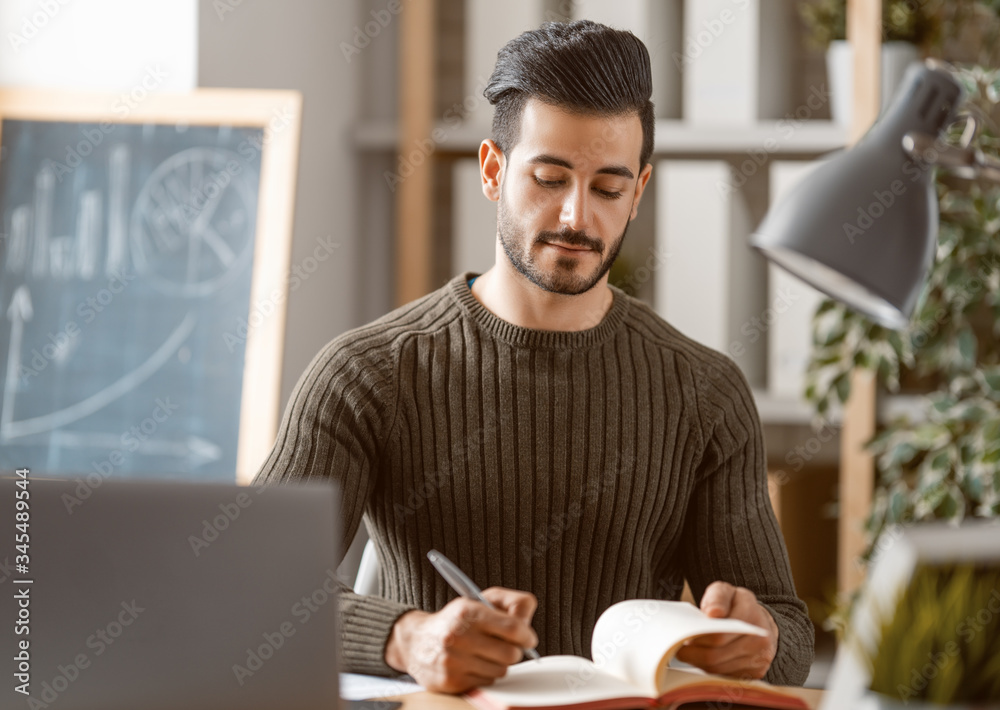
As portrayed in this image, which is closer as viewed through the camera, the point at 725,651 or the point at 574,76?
the point at 725,651

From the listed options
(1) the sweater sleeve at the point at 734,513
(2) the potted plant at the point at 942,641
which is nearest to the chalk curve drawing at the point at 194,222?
(1) the sweater sleeve at the point at 734,513

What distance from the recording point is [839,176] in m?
0.79

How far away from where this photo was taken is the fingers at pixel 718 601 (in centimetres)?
101

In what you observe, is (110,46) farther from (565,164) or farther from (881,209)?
(881,209)

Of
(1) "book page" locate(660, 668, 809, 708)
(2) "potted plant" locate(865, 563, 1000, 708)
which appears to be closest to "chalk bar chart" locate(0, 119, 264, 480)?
(1) "book page" locate(660, 668, 809, 708)

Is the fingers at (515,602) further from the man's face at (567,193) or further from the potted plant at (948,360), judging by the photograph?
the potted plant at (948,360)

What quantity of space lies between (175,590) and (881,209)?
1.91ft

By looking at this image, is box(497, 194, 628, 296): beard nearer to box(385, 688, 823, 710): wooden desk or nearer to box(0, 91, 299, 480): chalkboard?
box(385, 688, 823, 710): wooden desk

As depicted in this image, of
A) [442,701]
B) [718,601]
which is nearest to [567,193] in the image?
[718,601]

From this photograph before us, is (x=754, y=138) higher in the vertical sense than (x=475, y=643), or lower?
higher

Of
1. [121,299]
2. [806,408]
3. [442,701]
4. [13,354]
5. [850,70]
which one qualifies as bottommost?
[442,701]

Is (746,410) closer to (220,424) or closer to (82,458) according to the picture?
(220,424)

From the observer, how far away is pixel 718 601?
40.1 inches

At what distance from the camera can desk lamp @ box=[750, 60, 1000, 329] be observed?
0.77 meters
